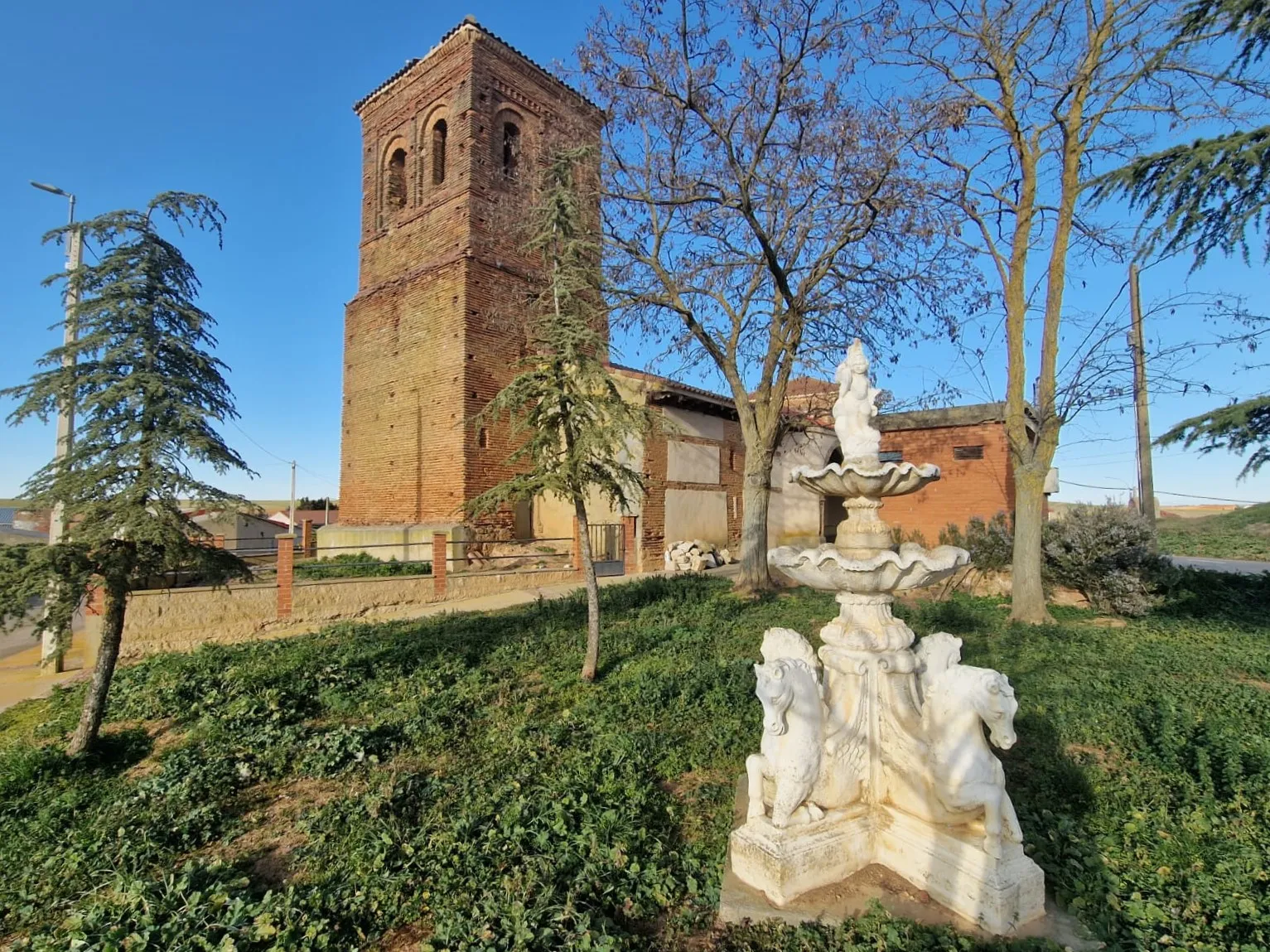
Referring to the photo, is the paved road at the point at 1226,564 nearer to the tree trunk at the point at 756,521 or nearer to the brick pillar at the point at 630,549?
the tree trunk at the point at 756,521

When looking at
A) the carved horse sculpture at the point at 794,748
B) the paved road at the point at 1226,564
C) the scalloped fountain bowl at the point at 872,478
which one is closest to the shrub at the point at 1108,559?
the scalloped fountain bowl at the point at 872,478

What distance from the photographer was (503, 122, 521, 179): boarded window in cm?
1659

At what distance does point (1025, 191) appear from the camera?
376 inches

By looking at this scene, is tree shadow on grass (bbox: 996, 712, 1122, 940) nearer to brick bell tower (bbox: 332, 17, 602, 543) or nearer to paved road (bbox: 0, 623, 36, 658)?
brick bell tower (bbox: 332, 17, 602, 543)

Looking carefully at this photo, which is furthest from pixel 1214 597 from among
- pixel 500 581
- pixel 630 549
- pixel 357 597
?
pixel 357 597

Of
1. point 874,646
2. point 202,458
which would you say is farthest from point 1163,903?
point 202,458

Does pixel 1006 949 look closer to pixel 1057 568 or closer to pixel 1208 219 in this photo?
pixel 1208 219

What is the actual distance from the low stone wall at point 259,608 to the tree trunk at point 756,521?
5661mm

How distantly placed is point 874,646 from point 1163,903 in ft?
5.52

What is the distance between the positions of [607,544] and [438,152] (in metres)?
12.3

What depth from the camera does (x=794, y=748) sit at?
283 cm

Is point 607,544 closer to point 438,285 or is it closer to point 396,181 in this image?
point 438,285

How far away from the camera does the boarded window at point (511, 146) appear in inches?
653

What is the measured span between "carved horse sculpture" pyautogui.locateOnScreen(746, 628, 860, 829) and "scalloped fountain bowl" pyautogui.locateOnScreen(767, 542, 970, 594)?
18.0 inches
